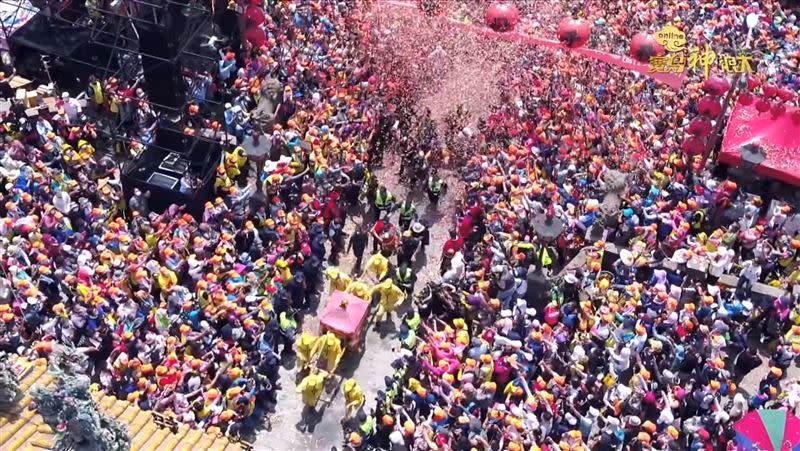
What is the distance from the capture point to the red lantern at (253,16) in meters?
22.2

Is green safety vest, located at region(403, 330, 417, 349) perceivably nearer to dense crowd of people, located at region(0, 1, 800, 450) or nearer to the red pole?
dense crowd of people, located at region(0, 1, 800, 450)

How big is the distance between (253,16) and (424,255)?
26.0 feet

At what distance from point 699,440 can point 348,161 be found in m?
10.0

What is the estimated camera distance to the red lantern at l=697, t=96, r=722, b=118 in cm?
2091

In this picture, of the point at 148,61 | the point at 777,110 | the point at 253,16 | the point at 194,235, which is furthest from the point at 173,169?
the point at 777,110

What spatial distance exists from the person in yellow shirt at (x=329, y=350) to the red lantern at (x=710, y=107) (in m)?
11.0

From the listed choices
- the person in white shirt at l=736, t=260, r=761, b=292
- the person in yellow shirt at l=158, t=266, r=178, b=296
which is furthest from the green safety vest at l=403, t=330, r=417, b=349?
the person in white shirt at l=736, t=260, r=761, b=292

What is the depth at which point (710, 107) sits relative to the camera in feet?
68.6

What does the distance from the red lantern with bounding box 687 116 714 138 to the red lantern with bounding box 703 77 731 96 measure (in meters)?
0.77

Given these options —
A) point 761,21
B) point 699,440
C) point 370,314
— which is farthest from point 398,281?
point 761,21

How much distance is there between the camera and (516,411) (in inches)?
587

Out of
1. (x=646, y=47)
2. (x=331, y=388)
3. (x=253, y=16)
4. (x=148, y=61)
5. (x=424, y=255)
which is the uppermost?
(x=646, y=47)

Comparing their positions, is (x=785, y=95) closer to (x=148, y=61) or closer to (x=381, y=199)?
(x=381, y=199)

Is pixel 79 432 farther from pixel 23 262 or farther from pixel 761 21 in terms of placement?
pixel 761 21
